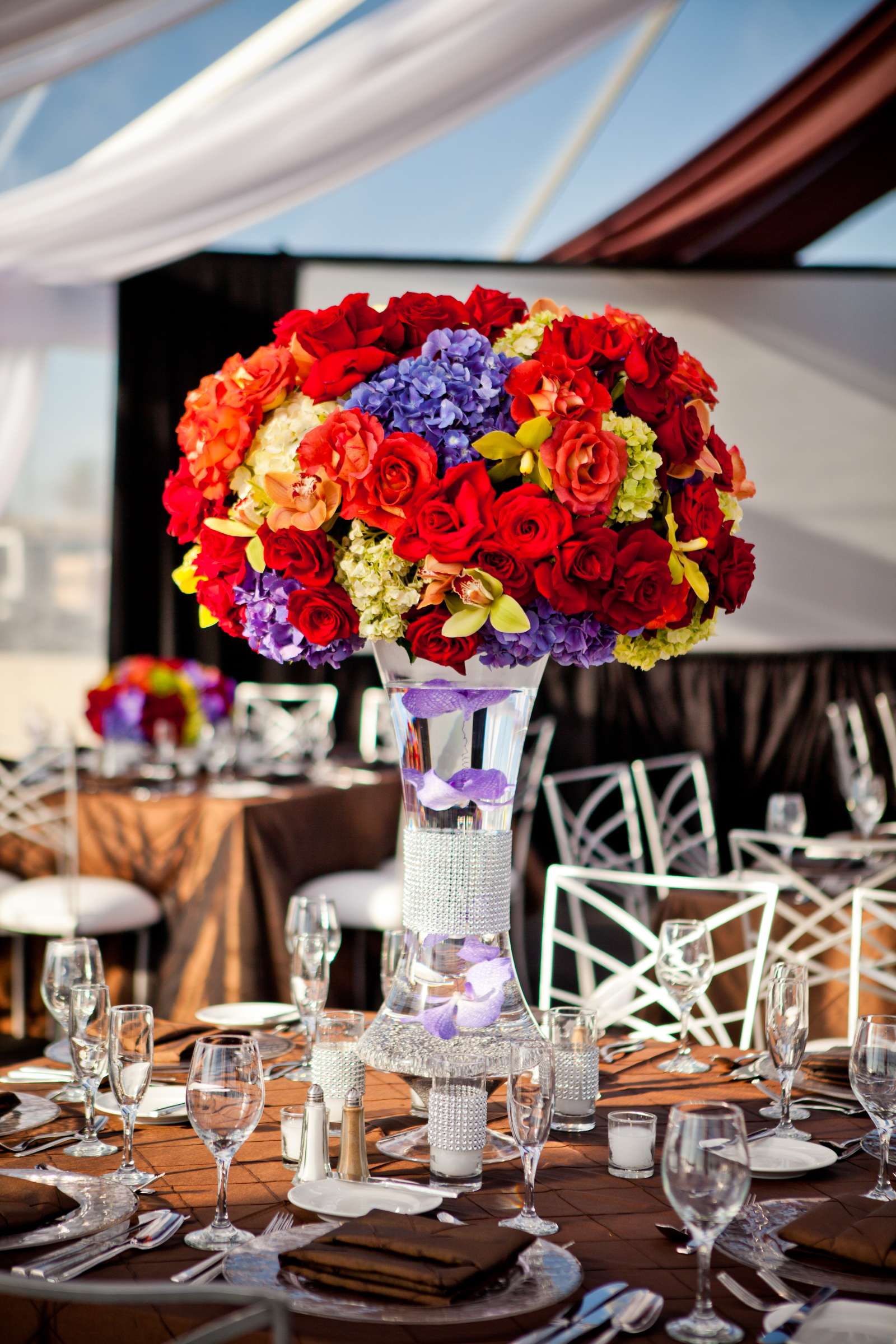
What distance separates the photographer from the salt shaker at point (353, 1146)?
1474 mm

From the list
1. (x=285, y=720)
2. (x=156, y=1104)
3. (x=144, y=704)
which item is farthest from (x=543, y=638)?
(x=285, y=720)

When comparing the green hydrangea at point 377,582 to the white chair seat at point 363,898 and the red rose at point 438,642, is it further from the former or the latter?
the white chair seat at point 363,898

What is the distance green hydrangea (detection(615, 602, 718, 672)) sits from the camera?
1714mm

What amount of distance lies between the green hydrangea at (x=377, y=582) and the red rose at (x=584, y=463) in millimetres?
193

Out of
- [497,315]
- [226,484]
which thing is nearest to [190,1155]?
[226,484]

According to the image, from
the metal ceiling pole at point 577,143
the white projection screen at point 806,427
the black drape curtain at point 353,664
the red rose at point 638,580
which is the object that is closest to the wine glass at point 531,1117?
the red rose at point 638,580

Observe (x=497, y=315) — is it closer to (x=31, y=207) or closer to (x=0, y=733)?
(x=31, y=207)

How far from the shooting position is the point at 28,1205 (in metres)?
1.36

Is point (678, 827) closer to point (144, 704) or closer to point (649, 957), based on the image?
point (144, 704)

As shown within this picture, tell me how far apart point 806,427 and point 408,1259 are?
713 cm

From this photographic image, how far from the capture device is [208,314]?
730 cm

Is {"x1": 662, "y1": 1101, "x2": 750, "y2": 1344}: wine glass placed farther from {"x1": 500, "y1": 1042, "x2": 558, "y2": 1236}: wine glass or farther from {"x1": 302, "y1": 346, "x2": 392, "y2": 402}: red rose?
{"x1": 302, "y1": 346, "x2": 392, "y2": 402}: red rose

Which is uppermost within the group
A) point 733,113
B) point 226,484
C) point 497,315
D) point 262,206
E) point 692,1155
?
Answer: point 733,113

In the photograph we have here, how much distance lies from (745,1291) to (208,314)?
669cm
